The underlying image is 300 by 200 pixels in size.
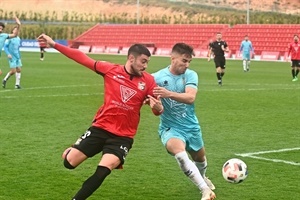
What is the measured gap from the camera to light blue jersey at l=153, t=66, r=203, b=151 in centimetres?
792

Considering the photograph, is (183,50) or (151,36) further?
(151,36)

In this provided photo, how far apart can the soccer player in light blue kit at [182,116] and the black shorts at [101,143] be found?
2.28ft

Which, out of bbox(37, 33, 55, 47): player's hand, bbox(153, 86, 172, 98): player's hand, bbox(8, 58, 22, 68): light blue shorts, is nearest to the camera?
bbox(153, 86, 172, 98): player's hand

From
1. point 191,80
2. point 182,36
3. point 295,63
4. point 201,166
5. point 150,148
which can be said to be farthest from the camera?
point 182,36

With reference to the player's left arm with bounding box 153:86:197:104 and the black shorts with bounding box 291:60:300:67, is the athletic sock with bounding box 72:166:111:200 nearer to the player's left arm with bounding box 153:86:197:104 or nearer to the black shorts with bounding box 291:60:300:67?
the player's left arm with bounding box 153:86:197:104

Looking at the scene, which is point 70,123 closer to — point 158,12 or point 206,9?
point 206,9

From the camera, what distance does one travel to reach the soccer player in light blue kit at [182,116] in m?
7.68

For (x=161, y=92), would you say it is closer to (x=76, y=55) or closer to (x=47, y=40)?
(x=76, y=55)

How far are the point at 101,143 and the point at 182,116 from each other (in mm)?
1158

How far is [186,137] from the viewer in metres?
7.98

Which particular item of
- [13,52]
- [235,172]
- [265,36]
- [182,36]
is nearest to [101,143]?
[235,172]

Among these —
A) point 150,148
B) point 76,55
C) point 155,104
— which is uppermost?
point 76,55

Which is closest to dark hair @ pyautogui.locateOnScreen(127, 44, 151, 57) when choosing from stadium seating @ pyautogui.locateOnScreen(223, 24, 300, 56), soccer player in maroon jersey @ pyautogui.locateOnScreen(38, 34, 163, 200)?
soccer player in maroon jersey @ pyautogui.locateOnScreen(38, 34, 163, 200)

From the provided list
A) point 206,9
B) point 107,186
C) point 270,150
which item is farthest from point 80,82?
point 206,9
